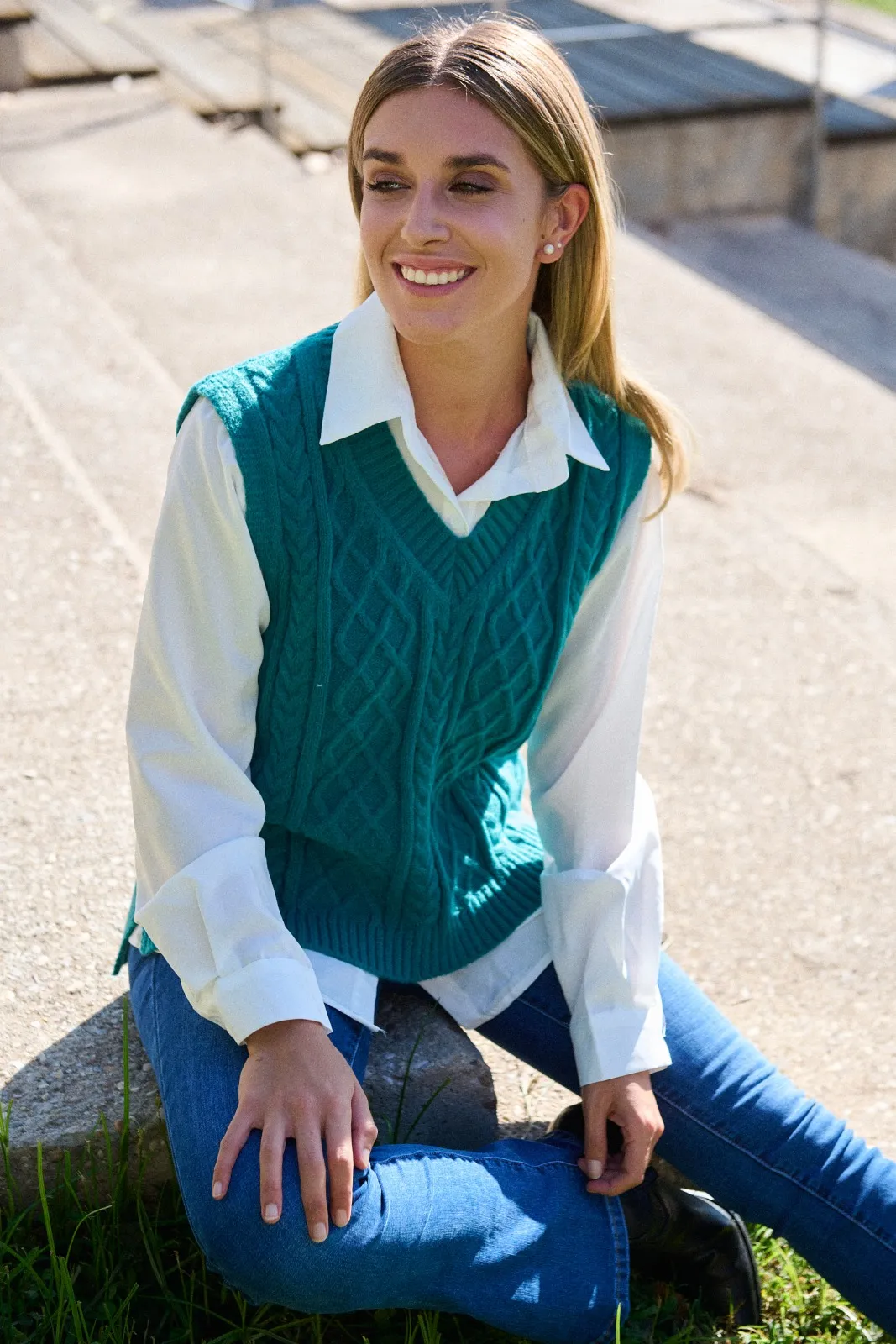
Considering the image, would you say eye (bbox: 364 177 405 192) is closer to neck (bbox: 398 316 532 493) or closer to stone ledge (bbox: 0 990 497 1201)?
neck (bbox: 398 316 532 493)

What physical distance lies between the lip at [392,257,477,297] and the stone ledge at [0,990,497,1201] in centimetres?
85

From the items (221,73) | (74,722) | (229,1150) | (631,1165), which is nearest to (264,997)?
(229,1150)

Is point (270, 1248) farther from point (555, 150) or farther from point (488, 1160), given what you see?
point (555, 150)

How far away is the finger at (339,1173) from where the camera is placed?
1543 millimetres

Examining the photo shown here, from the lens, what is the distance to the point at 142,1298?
1760mm

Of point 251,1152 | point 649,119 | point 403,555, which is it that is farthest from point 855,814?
point 649,119

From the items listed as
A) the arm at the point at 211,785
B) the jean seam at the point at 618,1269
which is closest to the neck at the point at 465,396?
the arm at the point at 211,785

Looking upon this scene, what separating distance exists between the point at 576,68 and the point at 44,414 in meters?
4.40

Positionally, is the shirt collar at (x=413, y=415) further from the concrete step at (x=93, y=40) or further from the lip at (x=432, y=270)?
the concrete step at (x=93, y=40)

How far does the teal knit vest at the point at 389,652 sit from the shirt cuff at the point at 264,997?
0.56ft

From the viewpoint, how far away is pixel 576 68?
7102mm

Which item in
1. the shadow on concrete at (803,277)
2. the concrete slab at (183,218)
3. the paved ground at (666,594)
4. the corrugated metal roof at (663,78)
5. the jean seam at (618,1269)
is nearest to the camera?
the jean seam at (618,1269)

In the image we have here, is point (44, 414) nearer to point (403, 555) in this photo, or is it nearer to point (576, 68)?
point (403, 555)

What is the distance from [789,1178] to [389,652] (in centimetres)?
74
